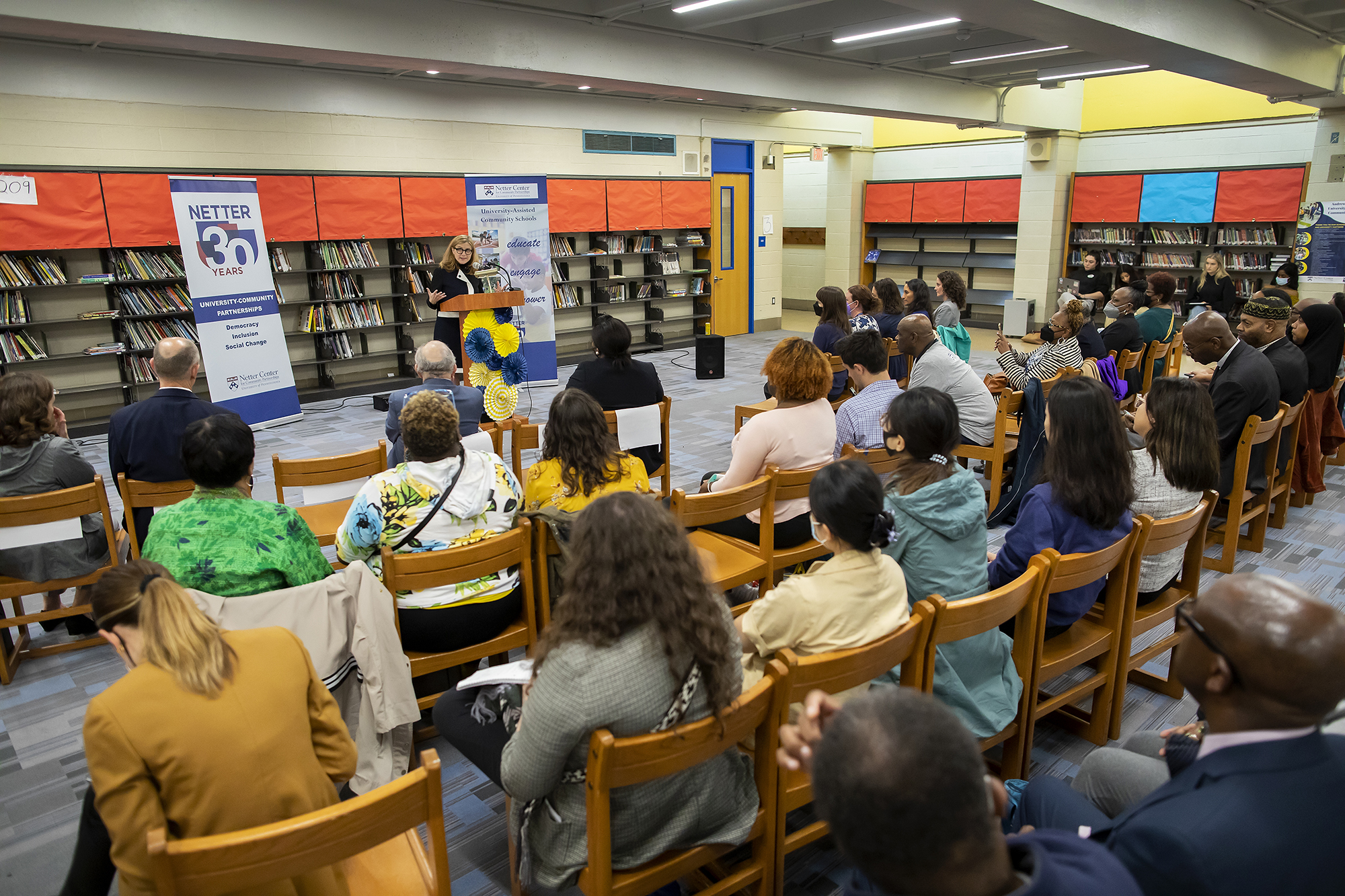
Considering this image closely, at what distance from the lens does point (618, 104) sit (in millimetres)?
10414

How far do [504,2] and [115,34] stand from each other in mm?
2736

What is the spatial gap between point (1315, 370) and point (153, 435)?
651 cm

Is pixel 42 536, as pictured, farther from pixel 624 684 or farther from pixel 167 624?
pixel 624 684

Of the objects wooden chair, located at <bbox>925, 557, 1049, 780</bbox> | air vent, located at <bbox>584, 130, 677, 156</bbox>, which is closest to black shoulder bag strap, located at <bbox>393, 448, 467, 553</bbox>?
wooden chair, located at <bbox>925, 557, 1049, 780</bbox>

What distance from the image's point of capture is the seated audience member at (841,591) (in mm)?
1883

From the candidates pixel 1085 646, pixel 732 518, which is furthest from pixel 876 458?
pixel 1085 646

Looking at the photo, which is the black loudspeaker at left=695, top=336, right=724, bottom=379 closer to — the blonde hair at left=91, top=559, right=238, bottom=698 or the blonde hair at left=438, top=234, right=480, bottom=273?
the blonde hair at left=438, top=234, right=480, bottom=273

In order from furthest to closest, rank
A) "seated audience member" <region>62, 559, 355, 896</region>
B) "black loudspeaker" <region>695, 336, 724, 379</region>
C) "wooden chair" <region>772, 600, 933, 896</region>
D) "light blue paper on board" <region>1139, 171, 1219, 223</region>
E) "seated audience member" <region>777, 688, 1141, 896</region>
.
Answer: "light blue paper on board" <region>1139, 171, 1219, 223</region> → "black loudspeaker" <region>695, 336, 724, 379</region> → "wooden chair" <region>772, 600, 933, 896</region> → "seated audience member" <region>62, 559, 355, 896</region> → "seated audience member" <region>777, 688, 1141, 896</region>

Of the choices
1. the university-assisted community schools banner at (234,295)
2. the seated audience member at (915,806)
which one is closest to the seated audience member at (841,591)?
the seated audience member at (915,806)

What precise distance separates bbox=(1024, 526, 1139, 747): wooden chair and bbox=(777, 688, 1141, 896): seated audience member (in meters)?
1.40

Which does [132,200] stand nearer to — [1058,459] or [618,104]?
[618,104]

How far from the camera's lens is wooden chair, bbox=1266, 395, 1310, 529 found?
429 centimetres

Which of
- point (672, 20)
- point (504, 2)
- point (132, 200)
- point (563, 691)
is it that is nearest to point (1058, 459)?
point (563, 691)

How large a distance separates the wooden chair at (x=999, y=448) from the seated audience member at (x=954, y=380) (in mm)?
52
